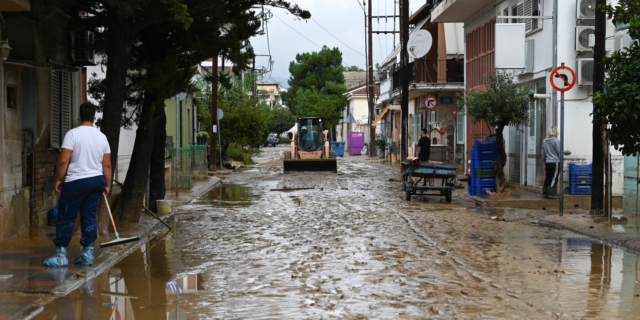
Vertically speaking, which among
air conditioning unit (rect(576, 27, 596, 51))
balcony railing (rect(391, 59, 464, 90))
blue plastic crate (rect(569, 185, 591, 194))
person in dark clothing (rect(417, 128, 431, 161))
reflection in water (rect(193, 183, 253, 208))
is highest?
balcony railing (rect(391, 59, 464, 90))

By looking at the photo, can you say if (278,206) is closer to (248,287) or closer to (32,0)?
(32,0)

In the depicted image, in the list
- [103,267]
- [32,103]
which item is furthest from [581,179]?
[103,267]

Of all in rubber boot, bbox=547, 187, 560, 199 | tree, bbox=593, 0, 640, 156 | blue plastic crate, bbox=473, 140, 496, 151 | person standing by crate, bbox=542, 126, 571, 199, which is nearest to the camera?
tree, bbox=593, 0, 640, 156

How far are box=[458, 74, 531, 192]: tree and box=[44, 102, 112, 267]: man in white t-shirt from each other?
12651mm

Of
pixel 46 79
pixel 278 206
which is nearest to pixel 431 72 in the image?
pixel 278 206

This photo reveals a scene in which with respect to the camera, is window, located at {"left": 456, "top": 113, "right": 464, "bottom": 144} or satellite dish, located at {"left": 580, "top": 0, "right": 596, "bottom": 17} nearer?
satellite dish, located at {"left": 580, "top": 0, "right": 596, "bottom": 17}

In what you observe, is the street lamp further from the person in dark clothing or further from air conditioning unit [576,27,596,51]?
air conditioning unit [576,27,596,51]

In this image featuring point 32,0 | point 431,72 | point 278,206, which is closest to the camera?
point 32,0

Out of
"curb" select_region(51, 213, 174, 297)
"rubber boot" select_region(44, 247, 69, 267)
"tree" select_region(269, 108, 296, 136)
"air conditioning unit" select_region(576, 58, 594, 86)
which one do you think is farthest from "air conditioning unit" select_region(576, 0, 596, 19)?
"tree" select_region(269, 108, 296, 136)

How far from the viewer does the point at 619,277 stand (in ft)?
31.6

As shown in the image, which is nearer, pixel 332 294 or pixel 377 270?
pixel 332 294

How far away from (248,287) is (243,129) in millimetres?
31138

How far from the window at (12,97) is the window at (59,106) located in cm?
161

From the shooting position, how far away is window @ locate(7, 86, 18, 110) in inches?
484
